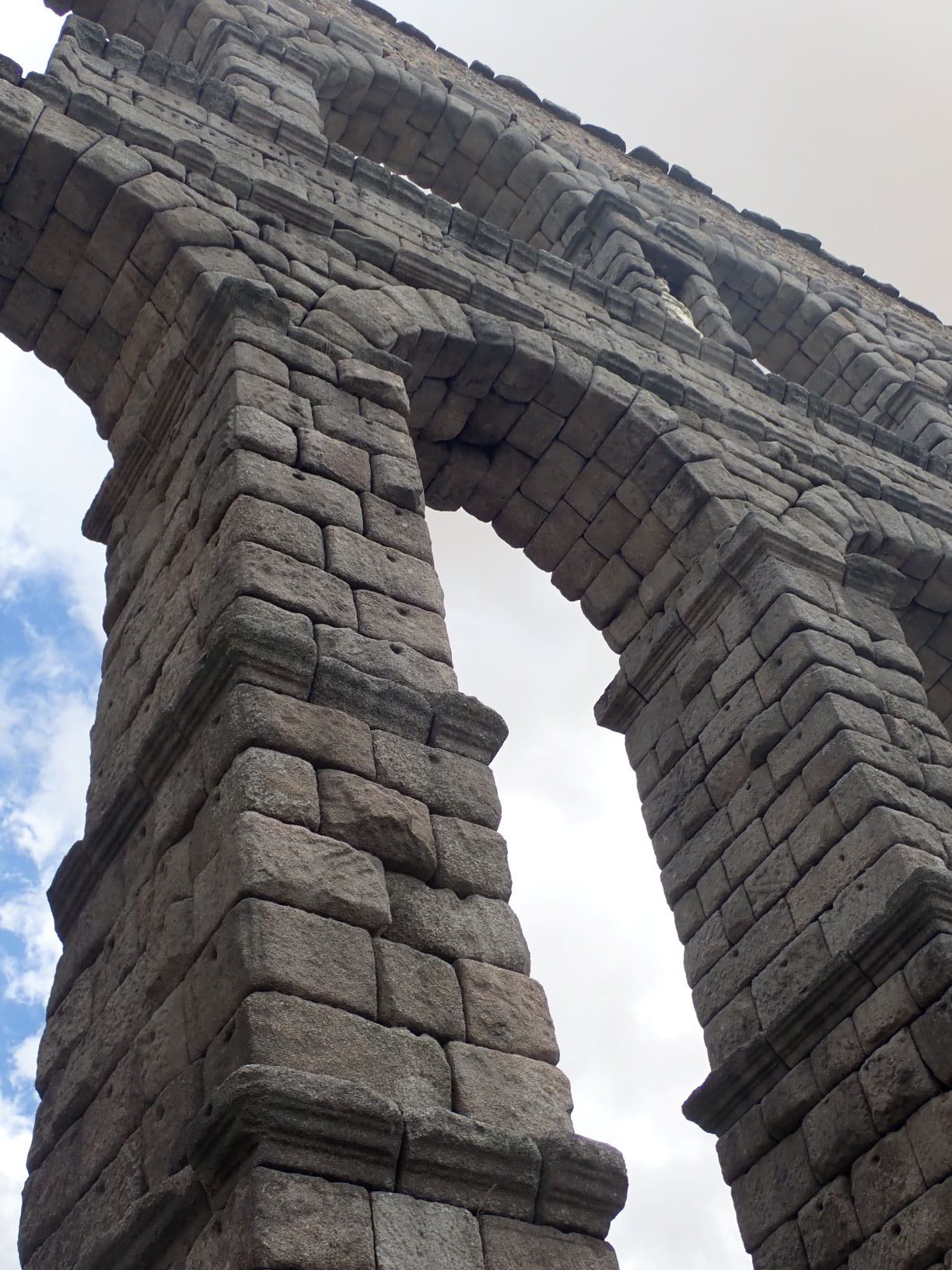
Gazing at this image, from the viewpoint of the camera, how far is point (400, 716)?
4.44 metres

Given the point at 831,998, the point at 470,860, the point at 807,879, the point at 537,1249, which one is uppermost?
the point at 470,860

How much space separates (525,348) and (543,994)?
4.57 metres

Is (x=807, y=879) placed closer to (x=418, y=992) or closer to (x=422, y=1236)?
(x=418, y=992)

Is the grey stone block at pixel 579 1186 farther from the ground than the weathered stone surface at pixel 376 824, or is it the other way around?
the weathered stone surface at pixel 376 824

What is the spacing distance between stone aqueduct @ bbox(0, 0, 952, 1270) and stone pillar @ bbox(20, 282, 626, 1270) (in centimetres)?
1

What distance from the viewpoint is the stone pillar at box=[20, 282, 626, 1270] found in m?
3.11

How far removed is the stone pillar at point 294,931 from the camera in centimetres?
311

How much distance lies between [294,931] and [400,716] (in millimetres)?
1089

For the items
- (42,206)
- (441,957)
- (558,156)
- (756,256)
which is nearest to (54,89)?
(42,206)

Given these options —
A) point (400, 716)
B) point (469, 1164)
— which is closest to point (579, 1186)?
point (469, 1164)

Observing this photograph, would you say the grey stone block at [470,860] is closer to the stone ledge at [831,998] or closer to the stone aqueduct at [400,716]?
the stone aqueduct at [400,716]

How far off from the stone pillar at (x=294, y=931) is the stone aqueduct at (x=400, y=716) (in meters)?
0.01

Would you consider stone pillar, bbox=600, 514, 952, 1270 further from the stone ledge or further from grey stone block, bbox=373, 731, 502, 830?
grey stone block, bbox=373, 731, 502, 830

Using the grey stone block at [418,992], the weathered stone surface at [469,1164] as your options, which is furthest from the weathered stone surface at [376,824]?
the weathered stone surface at [469,1164]
